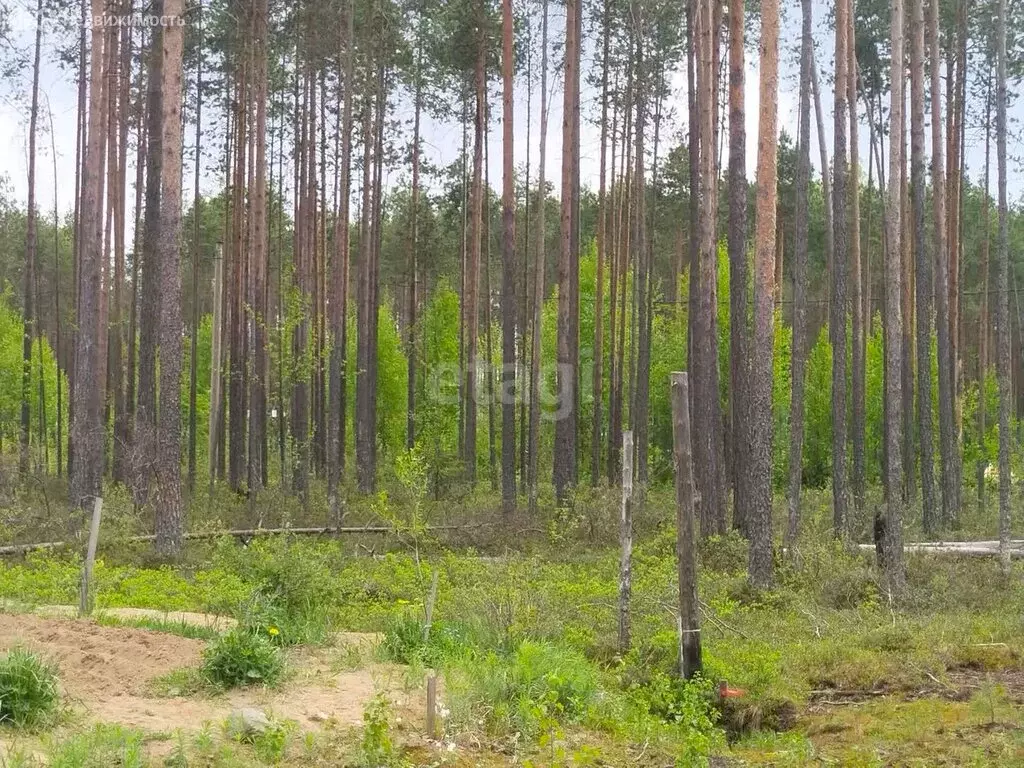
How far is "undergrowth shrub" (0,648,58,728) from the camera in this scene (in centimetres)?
590

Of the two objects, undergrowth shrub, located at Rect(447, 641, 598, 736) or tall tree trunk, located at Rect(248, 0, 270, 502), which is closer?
undergrowth shrub, located at Rect(447, 641, 598, 736)

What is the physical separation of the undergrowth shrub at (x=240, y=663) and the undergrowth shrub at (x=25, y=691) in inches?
46.6

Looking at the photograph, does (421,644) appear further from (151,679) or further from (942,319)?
(942,319)

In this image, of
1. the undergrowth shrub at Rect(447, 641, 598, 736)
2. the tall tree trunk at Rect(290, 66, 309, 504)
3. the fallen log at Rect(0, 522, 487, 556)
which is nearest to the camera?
the undergrowth shrub at Rect(447, 641, 598, 736)

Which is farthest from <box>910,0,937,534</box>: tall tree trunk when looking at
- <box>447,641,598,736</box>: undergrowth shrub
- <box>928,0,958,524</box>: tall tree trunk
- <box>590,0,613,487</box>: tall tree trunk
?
<box>447,641,598,736</box>: undergrowth shrub

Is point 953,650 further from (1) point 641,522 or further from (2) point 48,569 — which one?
(2) point 48,569

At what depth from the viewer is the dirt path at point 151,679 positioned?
6457 mm

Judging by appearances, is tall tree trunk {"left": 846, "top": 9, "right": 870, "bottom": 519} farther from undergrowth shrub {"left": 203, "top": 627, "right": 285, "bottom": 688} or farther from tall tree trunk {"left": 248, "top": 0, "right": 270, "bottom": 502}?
undergrowth shrub {"left": 203, "top": 627, "right": 285, "bottom": 688}

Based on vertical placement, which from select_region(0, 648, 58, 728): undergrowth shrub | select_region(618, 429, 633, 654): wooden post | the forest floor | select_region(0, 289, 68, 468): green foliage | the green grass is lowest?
the forest floor

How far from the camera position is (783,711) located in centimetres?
784

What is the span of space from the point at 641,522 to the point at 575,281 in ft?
15.9

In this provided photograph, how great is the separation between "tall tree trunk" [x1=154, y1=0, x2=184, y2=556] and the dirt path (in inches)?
211

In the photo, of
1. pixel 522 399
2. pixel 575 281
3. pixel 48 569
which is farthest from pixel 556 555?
pixel 522 399

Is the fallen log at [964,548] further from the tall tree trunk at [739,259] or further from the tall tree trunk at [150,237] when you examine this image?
Result: the tall tree trunk at [150,237]
